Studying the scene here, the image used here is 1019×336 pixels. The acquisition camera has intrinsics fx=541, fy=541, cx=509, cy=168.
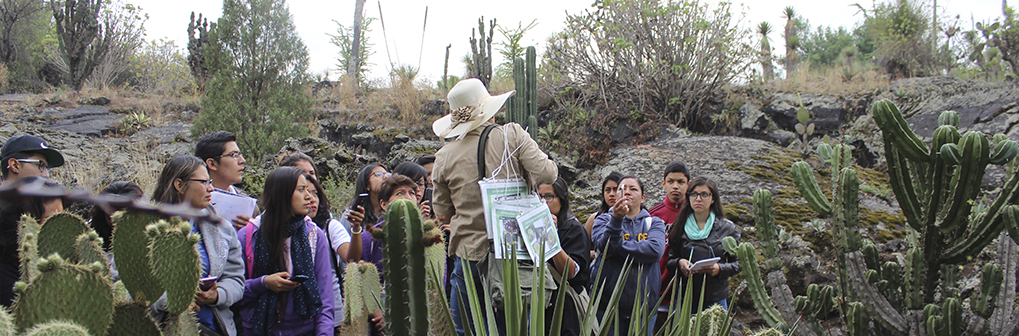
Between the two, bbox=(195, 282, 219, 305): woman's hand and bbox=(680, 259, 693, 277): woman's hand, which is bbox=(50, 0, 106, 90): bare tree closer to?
bbox=(195, 282, 219, 305): woman's hand

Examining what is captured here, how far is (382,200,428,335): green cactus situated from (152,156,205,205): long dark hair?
5.81 ft

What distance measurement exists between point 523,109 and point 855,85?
7.53 m

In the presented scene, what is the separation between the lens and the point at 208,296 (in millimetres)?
2293

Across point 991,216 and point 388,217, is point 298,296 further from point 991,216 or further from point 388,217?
point 991,216

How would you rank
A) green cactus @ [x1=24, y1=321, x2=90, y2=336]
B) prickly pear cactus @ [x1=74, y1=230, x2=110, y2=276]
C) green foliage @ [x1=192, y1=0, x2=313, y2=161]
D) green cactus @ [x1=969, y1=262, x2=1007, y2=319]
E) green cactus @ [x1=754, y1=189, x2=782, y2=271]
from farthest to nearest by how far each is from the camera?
1. green foliage @ [x1=192, y1=0, x2=313, y2=161]
2. green cactus @ [x1=754, y1=189, x2=782, y2=271]
3. green cactus @ [x1=969, y1=262, x2=1007, y2=319]
4. prickly pear cactus @ [x1=74, y1=230, x2=110, y2=276]
5. green cactus @ [x1=24, y1=321, x2=90, y2=336]

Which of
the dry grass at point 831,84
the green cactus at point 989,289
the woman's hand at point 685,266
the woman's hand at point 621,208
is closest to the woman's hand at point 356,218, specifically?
the woman's hand at point 621,208

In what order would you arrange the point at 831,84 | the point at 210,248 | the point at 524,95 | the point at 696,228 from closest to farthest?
the point at 210,248 → the point at 696,228 → the point at 524,95 → the point at 831,84

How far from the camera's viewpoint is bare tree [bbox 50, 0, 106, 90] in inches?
Result: 584

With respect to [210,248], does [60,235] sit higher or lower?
higher

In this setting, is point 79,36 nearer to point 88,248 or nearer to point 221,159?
point 221,159

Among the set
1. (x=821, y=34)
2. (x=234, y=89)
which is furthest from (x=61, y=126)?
(x=821, y=34)

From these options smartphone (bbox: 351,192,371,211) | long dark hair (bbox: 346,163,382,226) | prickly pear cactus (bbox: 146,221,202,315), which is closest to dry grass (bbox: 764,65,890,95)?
long dark hair (bbox: 346,163,382,226)

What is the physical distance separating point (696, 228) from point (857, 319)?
3.91ft

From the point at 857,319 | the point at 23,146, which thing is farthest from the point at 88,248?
the point at 857,319
